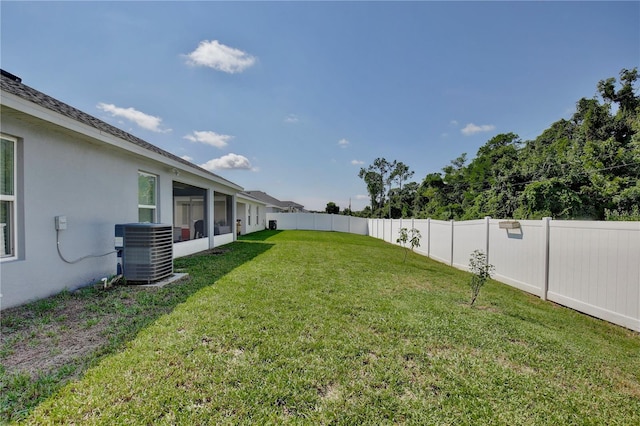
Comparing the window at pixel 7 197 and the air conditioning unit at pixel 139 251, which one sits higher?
the window at pixel 7 197

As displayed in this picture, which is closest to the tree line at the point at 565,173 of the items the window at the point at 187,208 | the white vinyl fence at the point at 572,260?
the white vinyl fence at the point at 572,260

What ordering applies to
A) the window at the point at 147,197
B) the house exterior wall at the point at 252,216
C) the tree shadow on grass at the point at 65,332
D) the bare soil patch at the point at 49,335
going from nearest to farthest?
the tree shadow on grass at the point at 65,332
the bare soil patch at the point at 49,335
the window at the point at 147,197
the house exterior wall at the point at 252,216

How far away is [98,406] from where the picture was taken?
73.8 inches

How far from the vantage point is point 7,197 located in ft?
11.8

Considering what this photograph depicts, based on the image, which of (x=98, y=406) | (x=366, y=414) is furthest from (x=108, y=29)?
(x=366, y=414)

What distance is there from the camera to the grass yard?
1925 millimetres

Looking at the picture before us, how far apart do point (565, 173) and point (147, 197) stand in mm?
21908

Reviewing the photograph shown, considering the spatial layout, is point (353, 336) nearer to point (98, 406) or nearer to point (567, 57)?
point (98, 406)

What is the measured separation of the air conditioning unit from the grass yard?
0.71 m

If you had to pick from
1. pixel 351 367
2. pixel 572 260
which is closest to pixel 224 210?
pixel 351 367

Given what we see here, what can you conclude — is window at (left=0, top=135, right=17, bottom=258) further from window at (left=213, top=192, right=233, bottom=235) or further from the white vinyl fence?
window at (left=213, top=192, right=233, bottom=235)

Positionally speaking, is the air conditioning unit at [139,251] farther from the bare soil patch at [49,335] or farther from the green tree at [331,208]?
the green tree at [331,208]

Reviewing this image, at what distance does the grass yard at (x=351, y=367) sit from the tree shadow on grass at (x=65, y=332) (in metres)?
0.08

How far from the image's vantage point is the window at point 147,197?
21.8 ft
